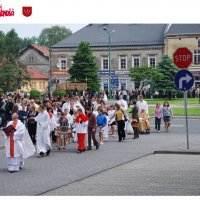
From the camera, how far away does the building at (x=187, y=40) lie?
82188 mm

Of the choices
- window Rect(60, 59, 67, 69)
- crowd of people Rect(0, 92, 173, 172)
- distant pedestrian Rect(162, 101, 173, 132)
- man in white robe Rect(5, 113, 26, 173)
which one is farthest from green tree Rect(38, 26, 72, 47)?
man in white robe Rect(5, 113, 26, 173)

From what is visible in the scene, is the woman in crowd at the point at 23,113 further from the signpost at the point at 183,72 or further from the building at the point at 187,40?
the building at the point at 187,40

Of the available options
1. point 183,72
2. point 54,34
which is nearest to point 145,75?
point 183,72

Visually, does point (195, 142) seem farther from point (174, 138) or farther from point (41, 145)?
point (41, 145)

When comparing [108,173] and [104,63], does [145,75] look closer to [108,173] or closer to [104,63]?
[104,63]

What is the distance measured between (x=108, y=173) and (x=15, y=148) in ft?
9.15

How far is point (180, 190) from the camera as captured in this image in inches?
488

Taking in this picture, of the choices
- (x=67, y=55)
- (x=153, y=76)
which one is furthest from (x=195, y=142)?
(x=67, y=55)

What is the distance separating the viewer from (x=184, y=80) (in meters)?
19.2

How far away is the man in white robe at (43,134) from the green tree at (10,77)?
172ft

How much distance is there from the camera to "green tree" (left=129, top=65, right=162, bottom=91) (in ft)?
237

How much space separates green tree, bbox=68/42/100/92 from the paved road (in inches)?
2193
